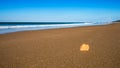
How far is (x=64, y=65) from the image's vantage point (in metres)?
3.43

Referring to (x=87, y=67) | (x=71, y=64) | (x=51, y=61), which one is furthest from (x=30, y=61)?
(x=87, y=67)

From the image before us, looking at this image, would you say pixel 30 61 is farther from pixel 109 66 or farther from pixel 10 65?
pixel 109 66

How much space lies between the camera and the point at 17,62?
12.4 ft

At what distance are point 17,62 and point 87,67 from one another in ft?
6.13

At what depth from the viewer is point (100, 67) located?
10.6ft

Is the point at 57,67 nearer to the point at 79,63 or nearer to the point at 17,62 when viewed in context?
the point at 79,63

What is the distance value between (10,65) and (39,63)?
74 centimetres

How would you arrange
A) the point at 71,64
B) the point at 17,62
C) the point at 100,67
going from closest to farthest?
→ the point at 100,67
the point at 71,64
the point at 17,62

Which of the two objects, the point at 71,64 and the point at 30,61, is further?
the point at 30,61

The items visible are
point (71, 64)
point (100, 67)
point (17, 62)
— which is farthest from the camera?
point (17, 62)

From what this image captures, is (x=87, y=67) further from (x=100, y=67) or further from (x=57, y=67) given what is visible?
(x=57, y=67)

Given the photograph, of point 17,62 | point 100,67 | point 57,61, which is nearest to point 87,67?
point 100,67

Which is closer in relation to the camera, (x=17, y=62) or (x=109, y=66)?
(x=109, y=66)

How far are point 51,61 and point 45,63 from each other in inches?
8.7
